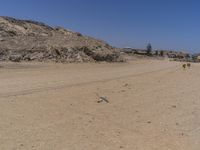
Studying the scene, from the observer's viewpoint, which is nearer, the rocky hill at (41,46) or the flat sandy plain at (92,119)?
the flat sandy plain at (92,119)

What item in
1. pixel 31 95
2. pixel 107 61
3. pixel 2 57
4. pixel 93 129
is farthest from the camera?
pixel 107 61

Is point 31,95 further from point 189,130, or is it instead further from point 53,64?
point 53,64

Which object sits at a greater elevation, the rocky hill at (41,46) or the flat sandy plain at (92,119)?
the rocky hill at (41,46)

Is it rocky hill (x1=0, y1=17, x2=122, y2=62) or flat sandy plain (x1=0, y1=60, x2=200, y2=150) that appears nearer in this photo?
flat sandy plain (x1=0, y1=60, x2=200, y2=150)

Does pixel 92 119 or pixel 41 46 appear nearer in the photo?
pixel 92 119

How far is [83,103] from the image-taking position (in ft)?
43.8

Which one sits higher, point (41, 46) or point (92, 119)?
point (41, 46)

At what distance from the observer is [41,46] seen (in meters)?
35.1

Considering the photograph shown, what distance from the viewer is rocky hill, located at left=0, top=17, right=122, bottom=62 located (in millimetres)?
32938

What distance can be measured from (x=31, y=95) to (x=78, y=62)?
21366mm

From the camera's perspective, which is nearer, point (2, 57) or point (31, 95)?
point (31, 95)

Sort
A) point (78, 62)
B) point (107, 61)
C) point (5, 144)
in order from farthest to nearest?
point (107, 61) < point (78, 62) < point (5, 144)

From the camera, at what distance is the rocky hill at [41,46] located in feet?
108

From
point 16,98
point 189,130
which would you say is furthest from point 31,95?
point 189,130
